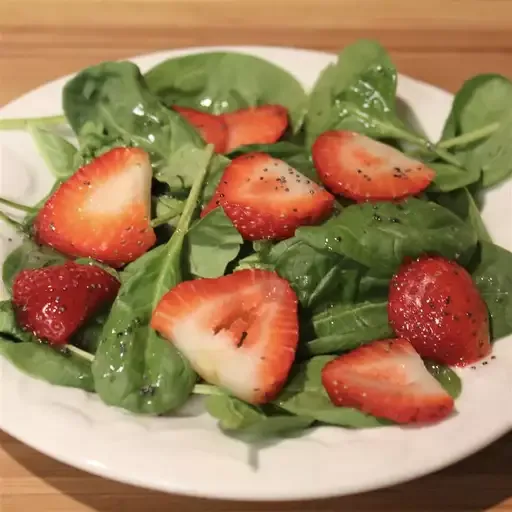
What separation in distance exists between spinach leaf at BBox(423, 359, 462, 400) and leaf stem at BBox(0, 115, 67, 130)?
0.70 m

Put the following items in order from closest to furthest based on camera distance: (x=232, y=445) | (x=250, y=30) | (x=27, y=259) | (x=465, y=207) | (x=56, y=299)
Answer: (x=232, y=445), (x=56, y=299), (x=27, y=259), (x=465, y=207), (x=250, y=30)

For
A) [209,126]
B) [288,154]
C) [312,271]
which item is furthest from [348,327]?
[209,126]

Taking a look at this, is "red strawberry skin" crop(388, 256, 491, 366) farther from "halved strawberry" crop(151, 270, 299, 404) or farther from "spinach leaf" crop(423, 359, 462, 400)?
"halved strawberry" crop(151, 270, 299, 404)

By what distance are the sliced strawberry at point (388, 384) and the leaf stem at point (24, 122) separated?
0.63 metres

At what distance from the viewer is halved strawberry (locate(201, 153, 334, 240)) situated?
3.35ft

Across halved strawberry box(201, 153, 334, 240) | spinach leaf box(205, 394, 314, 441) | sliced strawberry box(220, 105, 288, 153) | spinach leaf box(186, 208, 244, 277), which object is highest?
sliced strawberry box(220, 105, 288, 153)

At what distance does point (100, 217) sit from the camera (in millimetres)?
1029

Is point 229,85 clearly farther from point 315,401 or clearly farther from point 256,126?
point 315,401

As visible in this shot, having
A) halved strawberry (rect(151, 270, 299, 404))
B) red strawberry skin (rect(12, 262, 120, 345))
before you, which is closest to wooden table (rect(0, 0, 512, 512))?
red strawberry skin (rect(12, 262, 120, 345))

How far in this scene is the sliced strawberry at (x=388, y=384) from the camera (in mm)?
833

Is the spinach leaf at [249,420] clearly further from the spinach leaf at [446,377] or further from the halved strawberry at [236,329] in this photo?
the spinach leaf at [446,377]

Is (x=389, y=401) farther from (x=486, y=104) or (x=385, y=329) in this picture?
(x=486, y=104)

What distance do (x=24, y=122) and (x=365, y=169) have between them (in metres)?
0.55

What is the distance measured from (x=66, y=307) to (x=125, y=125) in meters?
0.39
